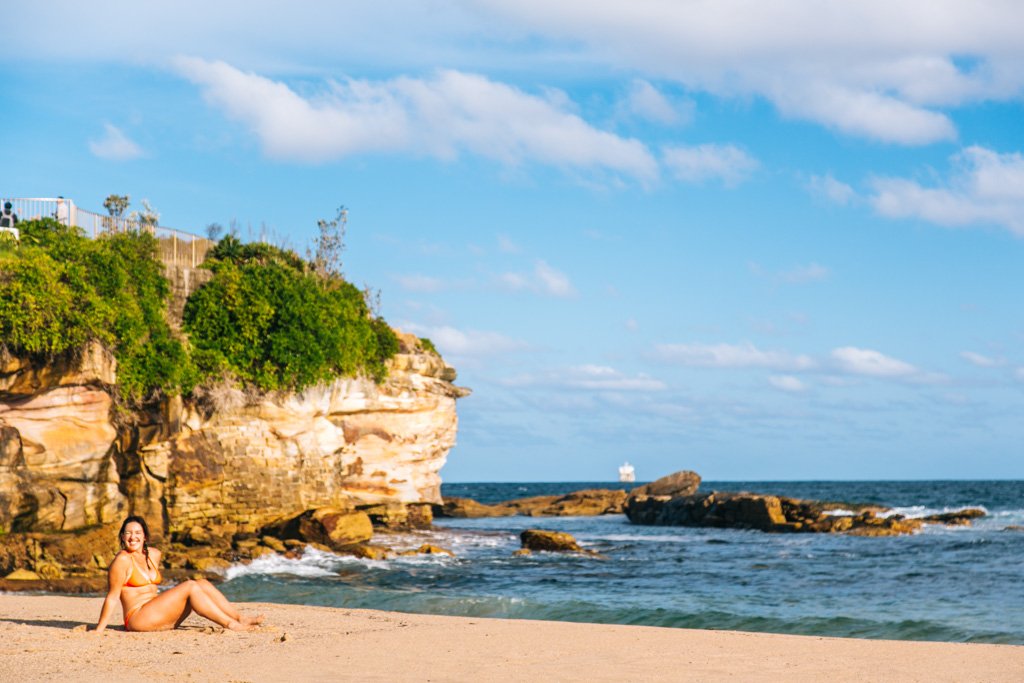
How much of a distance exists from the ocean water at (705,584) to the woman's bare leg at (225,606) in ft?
23.3

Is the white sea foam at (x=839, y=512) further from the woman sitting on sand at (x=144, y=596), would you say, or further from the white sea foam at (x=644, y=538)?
the woman sitting on sand at (x=144, y=596)

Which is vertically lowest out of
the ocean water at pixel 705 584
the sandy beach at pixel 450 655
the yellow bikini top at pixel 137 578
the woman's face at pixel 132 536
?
the ocean water at pixel 705 584

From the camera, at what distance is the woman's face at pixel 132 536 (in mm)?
10516

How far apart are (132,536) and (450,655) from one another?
3648 mm

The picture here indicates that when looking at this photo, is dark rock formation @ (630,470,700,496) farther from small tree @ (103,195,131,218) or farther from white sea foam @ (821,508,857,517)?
small tree @ (103,195,131,218)

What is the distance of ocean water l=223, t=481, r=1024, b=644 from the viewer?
1767 cm

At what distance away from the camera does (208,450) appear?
25469 millimetres

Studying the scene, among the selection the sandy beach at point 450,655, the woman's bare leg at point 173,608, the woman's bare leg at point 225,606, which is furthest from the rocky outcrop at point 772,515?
the woman's bare leg at point 173,608

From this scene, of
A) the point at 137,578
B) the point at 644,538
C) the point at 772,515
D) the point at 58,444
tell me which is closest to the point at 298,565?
the point at 58,444

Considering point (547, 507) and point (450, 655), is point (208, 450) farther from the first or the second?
point (547, 507)

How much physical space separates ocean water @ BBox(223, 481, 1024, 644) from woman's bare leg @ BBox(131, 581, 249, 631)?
25.4 ft

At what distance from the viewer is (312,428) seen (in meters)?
28.3

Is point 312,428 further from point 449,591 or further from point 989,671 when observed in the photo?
point 989,671

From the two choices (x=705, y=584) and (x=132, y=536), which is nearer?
(x=132, y=536)
